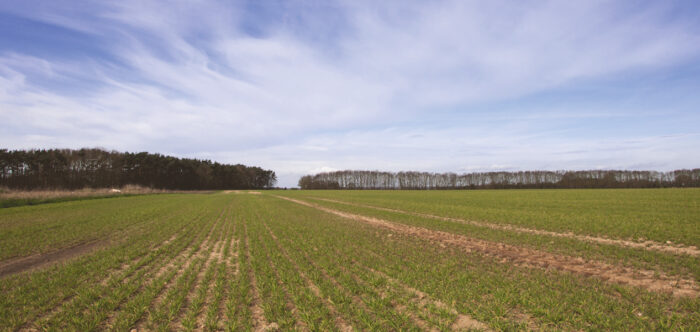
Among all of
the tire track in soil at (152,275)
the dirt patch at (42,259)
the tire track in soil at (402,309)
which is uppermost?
the tire track in soil at (402,309)

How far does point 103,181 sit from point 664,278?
13656 centimetres

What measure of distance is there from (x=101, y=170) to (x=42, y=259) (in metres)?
119

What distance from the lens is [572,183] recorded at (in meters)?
147

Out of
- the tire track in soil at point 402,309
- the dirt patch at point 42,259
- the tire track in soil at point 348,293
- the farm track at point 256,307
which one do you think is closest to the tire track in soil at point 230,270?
the farm track at point 256,307

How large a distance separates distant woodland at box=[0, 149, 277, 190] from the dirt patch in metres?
93.7

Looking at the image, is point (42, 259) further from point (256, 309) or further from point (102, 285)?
point (256, 309)

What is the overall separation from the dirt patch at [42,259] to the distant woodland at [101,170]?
308ft

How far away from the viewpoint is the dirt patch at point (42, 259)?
10305mm

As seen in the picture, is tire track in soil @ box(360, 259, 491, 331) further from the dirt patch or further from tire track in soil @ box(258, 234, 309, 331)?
the dirt patch

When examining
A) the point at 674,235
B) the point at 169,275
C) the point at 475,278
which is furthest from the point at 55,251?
the point at 674,235

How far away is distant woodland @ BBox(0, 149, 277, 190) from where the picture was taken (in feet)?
277

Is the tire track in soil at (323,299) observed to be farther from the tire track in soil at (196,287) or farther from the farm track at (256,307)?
the tire track in soil at (196,287)

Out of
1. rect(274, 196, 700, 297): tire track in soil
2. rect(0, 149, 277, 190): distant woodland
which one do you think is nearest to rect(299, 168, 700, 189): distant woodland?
rect(0, 149, 277, 190): distant woodland

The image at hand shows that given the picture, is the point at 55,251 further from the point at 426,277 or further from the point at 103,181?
the point at 103,181
